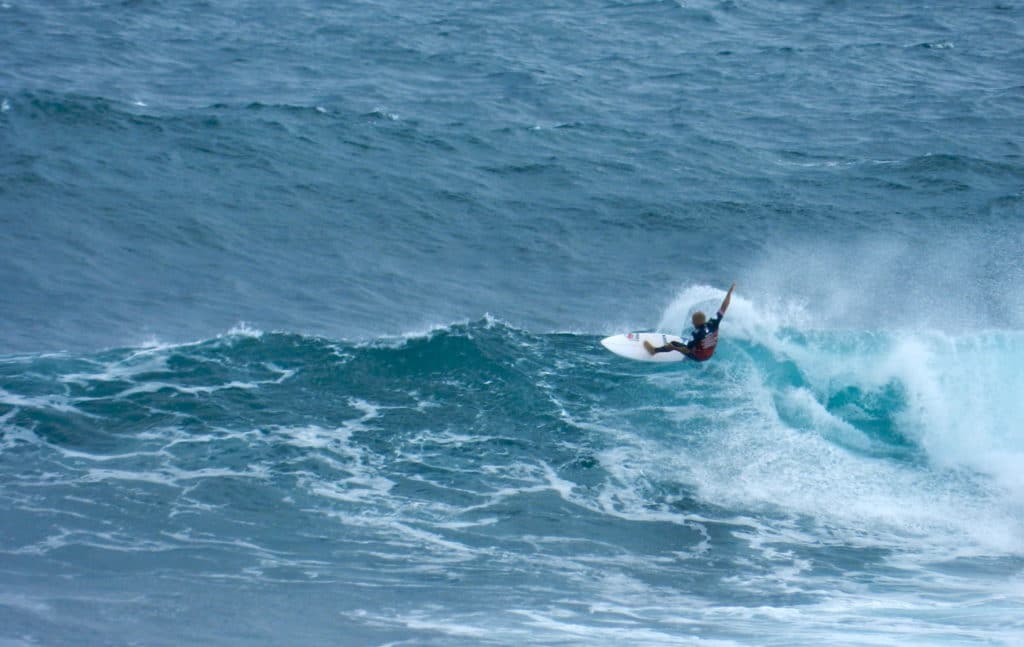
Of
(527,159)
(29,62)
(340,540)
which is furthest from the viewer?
(29,62)

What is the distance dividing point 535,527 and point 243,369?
675 cm

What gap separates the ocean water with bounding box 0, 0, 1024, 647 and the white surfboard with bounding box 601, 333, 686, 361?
568 millimetres

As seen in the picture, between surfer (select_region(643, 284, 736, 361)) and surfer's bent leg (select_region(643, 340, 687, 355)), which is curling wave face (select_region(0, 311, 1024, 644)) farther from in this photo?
surfer (select_region(643, 284, 736, 361))

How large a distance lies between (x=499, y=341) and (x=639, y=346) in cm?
276

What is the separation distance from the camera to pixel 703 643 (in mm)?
14883

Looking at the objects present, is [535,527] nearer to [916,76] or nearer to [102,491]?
[102,491]

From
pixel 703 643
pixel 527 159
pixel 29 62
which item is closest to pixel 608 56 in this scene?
pixel 527 159

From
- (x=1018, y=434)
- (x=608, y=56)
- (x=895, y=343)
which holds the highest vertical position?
(x=608, y=56)

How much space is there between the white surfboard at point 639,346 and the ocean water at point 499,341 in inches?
22.4

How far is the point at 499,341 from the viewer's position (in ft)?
75.1

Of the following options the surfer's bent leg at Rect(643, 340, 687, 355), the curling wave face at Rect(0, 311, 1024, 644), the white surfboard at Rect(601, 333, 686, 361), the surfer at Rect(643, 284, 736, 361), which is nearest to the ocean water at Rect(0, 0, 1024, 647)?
the curling wave face at Rect(0, 311, 1024, 644)

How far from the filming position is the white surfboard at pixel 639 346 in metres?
22.3

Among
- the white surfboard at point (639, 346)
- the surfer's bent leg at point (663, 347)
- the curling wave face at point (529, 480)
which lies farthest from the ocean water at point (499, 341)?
the surfer's bent leg at point (663, 347)

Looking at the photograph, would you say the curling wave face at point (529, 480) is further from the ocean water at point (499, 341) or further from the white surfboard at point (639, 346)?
the white surfboard at point (639, 346)
